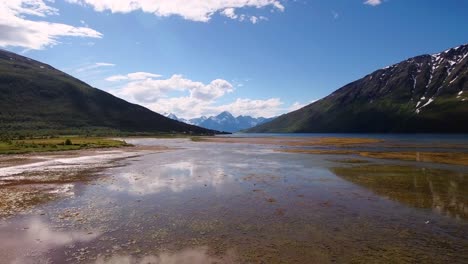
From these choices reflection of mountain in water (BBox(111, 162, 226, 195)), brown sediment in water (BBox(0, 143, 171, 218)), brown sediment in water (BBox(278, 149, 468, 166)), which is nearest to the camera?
brown sediment in water (BBox(0, 143, 171, 218))

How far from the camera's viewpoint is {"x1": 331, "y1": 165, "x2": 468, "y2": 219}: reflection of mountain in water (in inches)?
990

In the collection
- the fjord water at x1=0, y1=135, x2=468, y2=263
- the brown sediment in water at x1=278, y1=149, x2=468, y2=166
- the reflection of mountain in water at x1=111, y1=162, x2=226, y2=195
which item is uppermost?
the brown sediment in water at x1=278, y1=149, x2=468, y2=166

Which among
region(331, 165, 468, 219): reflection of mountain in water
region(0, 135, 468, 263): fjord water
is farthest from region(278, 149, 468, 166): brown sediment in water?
region(0, 135, 468, 263): fjord water

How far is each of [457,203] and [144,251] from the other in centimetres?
2269

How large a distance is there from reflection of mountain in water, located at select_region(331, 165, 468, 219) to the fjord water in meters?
0.11

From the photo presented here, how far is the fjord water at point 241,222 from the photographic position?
15.1 m

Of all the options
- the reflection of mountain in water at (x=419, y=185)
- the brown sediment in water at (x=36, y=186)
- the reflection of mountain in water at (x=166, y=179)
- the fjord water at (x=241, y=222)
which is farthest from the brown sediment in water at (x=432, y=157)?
the brown sediment in water at (x=36, y=186)

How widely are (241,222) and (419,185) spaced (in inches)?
862

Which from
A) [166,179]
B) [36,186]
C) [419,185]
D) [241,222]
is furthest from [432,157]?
[36,186]

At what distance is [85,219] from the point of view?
21.1 meters

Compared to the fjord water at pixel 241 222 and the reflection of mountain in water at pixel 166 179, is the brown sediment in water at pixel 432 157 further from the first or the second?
the reflection of mountain in water at pixel 166 179

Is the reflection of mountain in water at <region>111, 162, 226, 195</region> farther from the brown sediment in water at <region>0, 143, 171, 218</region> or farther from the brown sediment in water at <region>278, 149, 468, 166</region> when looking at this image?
the brown sediment in water at <region>278, 149, 468, 166</region>

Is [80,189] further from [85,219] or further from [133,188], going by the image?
[85,219]

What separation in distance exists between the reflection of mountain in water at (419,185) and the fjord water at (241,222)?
0.11 meters
